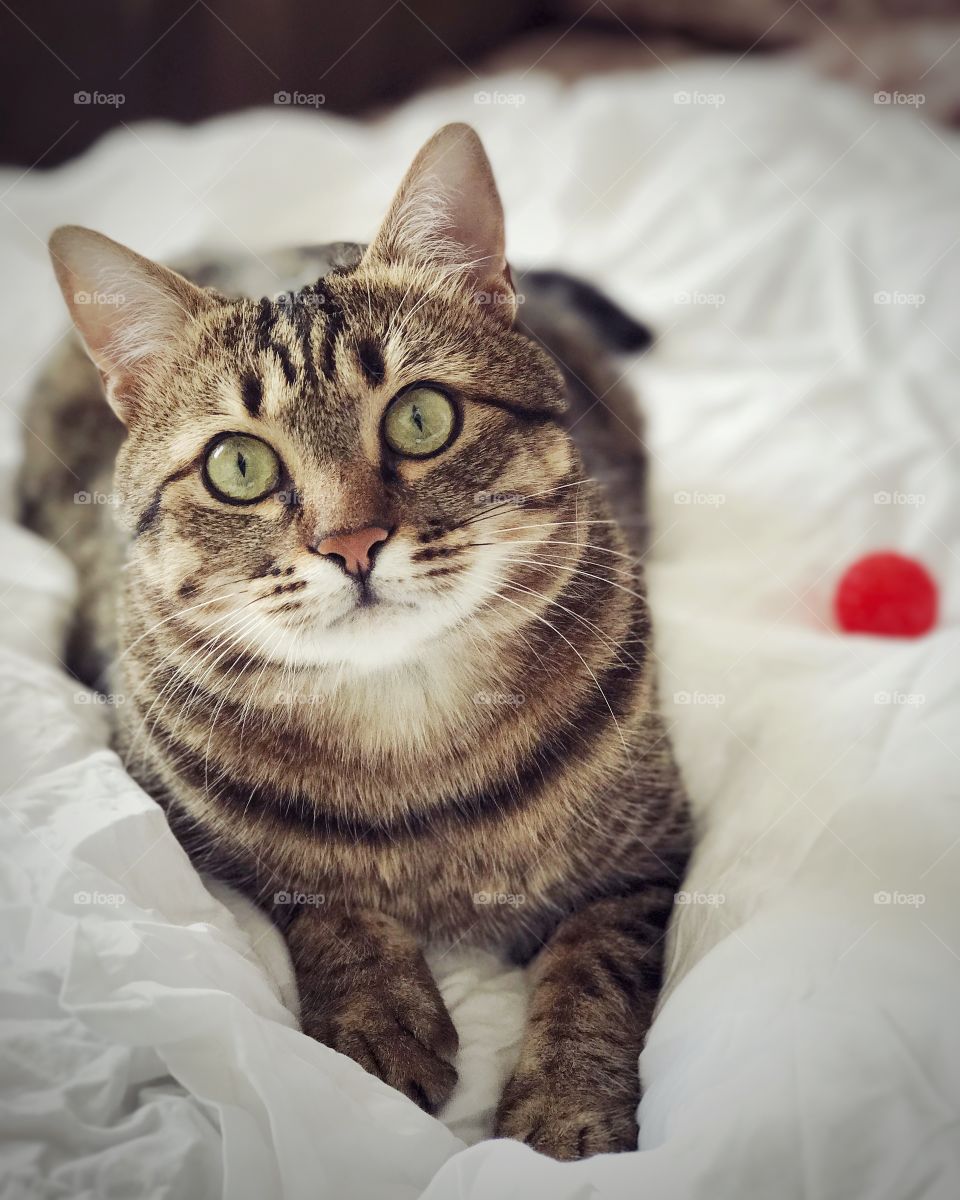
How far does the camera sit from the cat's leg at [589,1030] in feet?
2.56

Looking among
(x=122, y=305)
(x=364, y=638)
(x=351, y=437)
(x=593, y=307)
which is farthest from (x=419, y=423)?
(x=593, y=307)

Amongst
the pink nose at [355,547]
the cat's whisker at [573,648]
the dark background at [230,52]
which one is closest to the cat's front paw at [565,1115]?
the cat's whisker at [573,648]

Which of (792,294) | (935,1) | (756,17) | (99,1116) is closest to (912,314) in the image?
(792,294)

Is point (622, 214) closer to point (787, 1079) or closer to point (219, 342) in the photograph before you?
point (219, 342)

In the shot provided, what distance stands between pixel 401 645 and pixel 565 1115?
1.25ft

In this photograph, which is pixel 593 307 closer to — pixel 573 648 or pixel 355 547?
pixel 573 648

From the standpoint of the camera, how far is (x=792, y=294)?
5.79 ft

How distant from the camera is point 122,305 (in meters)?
0.89

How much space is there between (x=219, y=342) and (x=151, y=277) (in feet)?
0.26

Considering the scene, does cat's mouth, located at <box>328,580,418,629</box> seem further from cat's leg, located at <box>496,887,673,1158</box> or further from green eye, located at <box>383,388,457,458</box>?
cat's leg, located at <box>496,887,673,1158</box>

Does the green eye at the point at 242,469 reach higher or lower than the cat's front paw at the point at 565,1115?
higher

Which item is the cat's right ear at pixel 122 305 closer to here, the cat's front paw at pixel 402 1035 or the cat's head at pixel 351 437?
the cat's head at pixel 351 437

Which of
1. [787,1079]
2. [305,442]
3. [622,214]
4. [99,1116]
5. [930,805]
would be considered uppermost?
[622,214]

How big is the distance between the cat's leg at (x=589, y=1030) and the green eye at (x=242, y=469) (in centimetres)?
49
